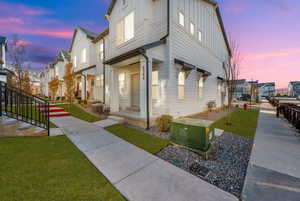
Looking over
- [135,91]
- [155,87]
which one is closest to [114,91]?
[135,91]

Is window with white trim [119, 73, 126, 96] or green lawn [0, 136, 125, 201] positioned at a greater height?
window with white trim [119, 73, 126, 96]

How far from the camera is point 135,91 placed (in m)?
9.47

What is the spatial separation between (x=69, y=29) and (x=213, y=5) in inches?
695

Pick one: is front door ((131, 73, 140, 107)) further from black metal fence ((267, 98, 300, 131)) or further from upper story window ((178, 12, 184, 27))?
black metal fence ((267, 98, 300, 131))


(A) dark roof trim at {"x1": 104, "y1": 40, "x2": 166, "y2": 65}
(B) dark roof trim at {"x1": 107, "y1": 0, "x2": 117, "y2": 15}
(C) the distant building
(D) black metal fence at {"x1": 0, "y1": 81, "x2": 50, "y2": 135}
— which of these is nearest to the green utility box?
(A) dark roof trim at {"x1": 104, "y1": 40, "x2": 166, "y2": 65}

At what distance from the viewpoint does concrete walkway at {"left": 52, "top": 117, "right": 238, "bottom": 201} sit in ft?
7.18

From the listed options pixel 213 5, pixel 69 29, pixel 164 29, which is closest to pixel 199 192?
pixel 164 29

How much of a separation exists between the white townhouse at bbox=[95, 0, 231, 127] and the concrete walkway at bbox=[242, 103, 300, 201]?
4278 millimetres

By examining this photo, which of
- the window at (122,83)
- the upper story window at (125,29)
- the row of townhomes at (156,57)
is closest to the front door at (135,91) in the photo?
the row of townhomes at (156,57)

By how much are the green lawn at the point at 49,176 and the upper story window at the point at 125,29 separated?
7949 millimetres

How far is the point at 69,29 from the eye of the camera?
16.6 meters

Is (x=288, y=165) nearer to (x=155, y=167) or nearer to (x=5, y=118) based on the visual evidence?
(x=155, y=167)

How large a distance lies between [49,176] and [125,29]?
9409 millimetres

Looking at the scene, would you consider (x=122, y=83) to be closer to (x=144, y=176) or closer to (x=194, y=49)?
(x=194, y=49)
